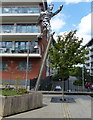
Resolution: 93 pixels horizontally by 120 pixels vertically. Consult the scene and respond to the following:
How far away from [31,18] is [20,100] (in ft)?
53.3

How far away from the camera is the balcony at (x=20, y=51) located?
19281 mm

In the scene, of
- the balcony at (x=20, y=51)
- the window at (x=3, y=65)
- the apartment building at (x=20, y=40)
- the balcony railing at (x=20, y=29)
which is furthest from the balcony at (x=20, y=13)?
the window at (x=3, y=65)

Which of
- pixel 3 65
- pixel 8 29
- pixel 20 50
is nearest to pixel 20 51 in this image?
pixel 20 50

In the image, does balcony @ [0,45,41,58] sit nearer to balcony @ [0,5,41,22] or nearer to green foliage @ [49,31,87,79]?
balcony @ [0,5,41,22]

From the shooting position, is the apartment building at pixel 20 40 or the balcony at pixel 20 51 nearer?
the balcony at pixel 20 51

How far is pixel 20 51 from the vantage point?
19531 millimetres

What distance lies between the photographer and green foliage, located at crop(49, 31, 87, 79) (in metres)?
10.2

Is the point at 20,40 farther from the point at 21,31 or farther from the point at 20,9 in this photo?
the point at 20,9

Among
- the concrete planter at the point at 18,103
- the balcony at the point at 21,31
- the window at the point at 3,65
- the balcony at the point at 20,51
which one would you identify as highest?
A: the balcony at the point at 21,31

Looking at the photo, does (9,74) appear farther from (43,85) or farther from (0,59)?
(43,85)

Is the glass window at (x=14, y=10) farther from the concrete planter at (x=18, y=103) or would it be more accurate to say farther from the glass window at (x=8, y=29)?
the concrete planter at (x=18, y=103)

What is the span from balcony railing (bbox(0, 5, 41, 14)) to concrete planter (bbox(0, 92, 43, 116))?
15494 millimetres

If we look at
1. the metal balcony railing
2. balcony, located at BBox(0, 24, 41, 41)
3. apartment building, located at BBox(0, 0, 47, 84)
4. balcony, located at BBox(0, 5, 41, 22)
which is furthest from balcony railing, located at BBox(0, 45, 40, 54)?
balcony, located at BBox(0, 5, 41, 22)

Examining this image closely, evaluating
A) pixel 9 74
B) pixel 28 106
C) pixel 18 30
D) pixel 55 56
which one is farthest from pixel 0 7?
pixel 28 106
